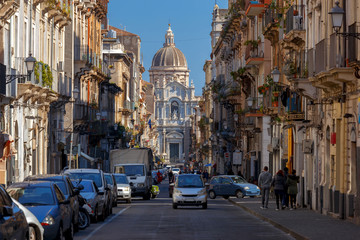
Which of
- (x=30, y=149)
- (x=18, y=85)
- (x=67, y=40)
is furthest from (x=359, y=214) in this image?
(x=67, y=40)

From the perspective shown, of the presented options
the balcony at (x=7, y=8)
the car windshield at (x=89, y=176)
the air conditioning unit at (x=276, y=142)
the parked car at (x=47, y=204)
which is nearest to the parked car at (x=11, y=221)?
the parked car at (x=47, y=204)

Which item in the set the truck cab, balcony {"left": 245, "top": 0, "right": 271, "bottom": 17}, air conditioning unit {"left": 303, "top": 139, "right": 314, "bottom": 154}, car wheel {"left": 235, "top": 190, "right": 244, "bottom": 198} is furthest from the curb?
balcony {"left": 245, "top": 0, "right": 271, "bottom": 17}

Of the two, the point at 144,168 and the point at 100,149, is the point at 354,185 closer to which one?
the point at 144,168

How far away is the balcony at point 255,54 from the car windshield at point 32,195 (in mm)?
37058

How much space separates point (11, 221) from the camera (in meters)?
14.3

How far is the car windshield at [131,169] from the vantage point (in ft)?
178

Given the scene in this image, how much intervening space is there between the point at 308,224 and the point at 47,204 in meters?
9.11

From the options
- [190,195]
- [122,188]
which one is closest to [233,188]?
[122,188]

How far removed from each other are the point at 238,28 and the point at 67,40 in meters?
19.2

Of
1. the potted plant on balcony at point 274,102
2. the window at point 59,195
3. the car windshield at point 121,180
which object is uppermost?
the potted plant on balcony at point 274,102

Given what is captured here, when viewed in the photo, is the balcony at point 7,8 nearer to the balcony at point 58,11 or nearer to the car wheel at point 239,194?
the balcony at point 58,11

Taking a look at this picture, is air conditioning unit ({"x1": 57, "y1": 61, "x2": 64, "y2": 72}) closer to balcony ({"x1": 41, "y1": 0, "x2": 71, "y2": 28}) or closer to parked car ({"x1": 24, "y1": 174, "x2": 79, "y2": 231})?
balcony ({"x1": 41, "y1": 0, "x2": 71, "y2": 28})

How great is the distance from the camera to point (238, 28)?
75.4 m

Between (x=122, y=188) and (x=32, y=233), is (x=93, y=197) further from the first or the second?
(x=122, y=188)
